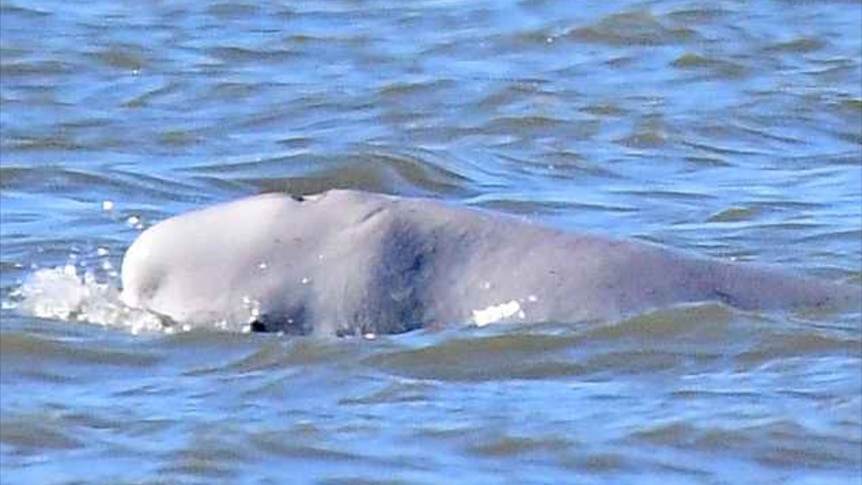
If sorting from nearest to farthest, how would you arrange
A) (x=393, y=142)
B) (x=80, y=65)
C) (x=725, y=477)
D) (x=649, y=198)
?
(x=725, y=477) < (x=649, y=198) < (x=393, y=142) < (x=80, y=65)

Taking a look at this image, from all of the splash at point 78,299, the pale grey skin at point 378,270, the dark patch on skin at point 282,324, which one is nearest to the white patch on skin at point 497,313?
the pale grey skin at point 378,270

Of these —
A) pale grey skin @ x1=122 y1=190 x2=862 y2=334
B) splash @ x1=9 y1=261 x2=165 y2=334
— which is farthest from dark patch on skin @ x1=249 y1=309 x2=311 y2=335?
splash @ x1=9 y1=261 x2=165 y2=334

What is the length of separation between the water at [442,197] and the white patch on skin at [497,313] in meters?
0.04

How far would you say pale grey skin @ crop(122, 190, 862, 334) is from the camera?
889cm

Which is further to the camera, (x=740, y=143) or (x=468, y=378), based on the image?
(x=740, y=143)

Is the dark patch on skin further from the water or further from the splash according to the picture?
the splash

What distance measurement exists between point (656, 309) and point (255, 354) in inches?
46.5

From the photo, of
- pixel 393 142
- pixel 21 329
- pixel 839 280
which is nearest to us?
pixel 21 329

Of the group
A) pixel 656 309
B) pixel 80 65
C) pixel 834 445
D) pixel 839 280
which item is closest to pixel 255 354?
pixel 656 309

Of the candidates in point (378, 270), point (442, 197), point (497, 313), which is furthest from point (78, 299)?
point (442, 197)

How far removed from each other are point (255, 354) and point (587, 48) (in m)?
7.96

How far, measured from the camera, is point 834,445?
312 inches

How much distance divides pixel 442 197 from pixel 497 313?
3563 millimetres

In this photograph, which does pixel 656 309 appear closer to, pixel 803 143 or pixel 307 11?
pixel 803 143
